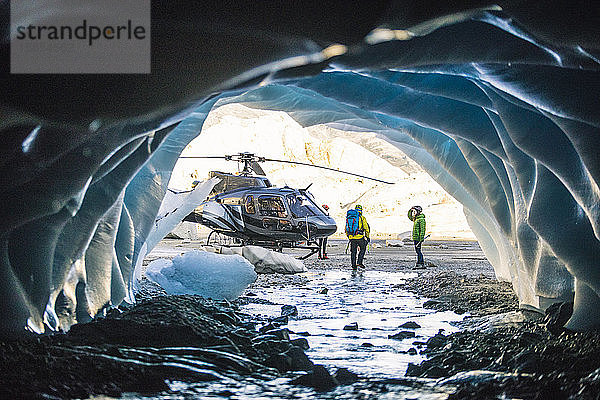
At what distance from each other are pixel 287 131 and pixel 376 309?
41379mm

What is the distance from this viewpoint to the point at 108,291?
17.9ft

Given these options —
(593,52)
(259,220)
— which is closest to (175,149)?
(593,52)

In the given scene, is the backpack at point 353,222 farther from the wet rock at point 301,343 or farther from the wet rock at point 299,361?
the wet rock at point 299,361

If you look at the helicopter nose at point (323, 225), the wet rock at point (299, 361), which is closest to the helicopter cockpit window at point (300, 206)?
the helicopter nose at point (323, 225)

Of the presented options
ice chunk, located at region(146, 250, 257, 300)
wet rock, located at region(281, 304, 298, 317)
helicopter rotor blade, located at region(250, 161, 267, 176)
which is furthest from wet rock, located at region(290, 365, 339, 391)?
helicopter rotor blade, located at region(250, 161, 267, 176)

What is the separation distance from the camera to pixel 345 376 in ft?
12.4

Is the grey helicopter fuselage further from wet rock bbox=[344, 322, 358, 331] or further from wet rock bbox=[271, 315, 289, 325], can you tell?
wet rock bbox=[344, 322, 358, 331]

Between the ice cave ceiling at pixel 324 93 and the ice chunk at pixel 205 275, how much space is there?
785 mm

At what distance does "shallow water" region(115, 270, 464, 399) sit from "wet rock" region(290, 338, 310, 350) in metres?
0.05

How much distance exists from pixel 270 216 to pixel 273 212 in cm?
11

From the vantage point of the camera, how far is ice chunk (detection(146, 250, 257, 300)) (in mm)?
7117

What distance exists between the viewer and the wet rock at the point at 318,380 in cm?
358

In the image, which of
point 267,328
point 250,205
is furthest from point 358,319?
point 250,205

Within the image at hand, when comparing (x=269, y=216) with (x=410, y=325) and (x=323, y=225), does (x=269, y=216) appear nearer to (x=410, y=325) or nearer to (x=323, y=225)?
(x=323, y=225)
